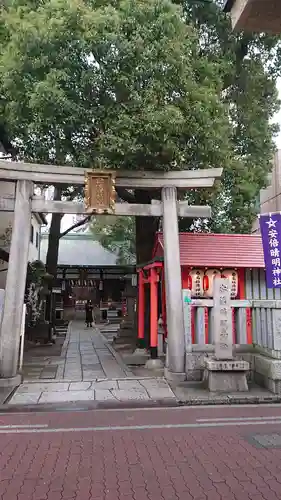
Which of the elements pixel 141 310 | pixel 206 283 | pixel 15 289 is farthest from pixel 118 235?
pixel 15 289

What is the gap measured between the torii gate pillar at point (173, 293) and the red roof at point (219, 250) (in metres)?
1.94

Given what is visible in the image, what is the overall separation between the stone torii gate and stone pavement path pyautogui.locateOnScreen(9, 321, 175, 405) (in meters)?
0.64

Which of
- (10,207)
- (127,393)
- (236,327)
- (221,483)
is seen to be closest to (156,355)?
(236,327)

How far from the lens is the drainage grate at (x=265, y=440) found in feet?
18.2

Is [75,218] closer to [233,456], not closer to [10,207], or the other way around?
[10,207]

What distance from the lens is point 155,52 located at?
9.86m

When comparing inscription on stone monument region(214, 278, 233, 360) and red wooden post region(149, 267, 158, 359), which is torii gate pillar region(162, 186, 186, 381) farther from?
red wooden post region(149, 267, 158, 359)

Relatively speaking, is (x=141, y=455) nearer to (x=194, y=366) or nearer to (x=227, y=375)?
(x=227, y=375)

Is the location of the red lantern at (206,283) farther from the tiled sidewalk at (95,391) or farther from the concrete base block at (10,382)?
the concrete base block at (10,382)

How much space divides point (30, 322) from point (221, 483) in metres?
15.1

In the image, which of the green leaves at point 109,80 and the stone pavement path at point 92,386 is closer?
the stone pavement path at point 92,386

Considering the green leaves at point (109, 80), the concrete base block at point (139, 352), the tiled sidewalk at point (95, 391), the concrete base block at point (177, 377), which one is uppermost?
the green leaves at point (109, 80)

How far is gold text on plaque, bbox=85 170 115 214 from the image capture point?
10172mm

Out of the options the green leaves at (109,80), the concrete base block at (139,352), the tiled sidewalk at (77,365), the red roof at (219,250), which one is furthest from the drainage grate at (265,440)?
the concrete base block at (139,352)
